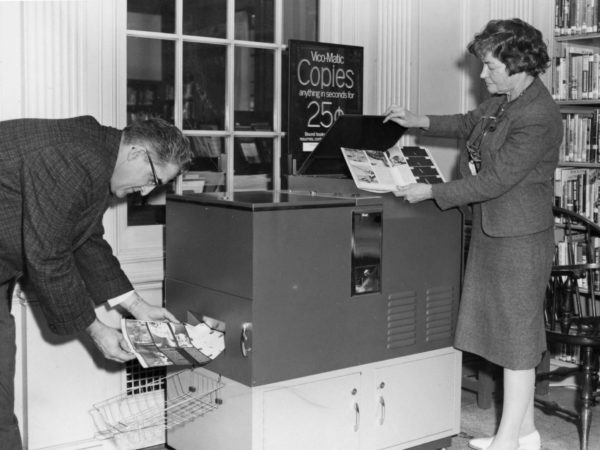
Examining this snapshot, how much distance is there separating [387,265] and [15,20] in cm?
160

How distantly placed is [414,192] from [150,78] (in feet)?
3.78

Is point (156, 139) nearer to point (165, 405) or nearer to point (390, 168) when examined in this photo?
point (390, 168)

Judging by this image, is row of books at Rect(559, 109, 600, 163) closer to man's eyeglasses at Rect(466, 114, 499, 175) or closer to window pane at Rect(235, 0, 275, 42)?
man's eyeglasses at Rect(466, 114, 499, 175)

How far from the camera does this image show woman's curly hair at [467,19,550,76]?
10.6ft

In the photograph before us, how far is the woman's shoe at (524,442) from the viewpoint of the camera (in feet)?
11.6

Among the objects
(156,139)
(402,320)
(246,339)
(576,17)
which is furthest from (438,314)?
(576,17)

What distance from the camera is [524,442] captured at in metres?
3.52

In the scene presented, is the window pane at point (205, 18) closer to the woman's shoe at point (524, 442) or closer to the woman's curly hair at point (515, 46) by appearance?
the woman's curly hair at point (515, 46)

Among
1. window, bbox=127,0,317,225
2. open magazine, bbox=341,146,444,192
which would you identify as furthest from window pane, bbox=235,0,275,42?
open magazine, bbox=341,146,444,192

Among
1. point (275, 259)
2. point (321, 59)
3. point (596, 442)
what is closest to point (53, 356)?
point (275, 259)

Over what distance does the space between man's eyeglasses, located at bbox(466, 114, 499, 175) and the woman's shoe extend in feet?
3.59

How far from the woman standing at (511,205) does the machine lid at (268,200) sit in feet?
1.03

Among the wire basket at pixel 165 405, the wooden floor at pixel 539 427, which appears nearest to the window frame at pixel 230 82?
the wire basket at pixel 165 405

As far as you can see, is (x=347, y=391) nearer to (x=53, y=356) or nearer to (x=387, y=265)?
(x=387, y=265)
